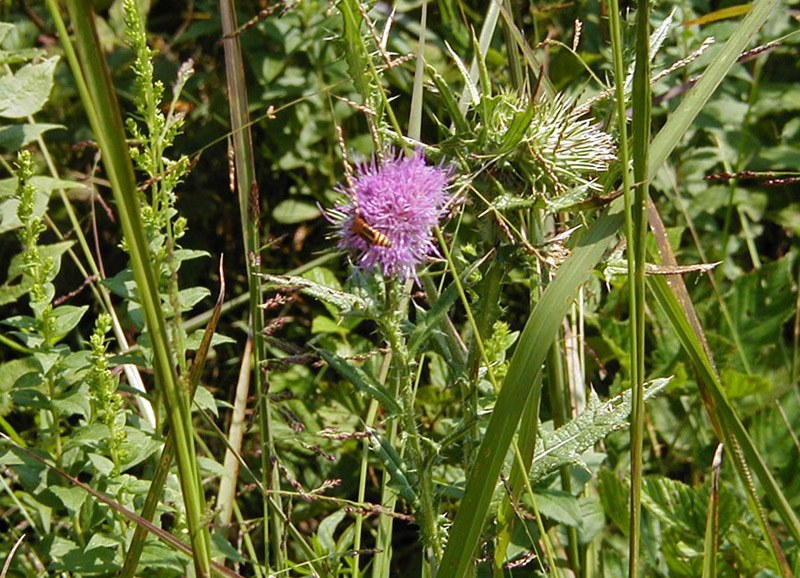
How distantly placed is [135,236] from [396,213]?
0.26 meters

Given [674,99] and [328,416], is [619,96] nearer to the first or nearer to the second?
[328,416]

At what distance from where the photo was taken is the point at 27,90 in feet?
5.38

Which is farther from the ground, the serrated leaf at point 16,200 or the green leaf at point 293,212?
the serrated leaf at point 16,200

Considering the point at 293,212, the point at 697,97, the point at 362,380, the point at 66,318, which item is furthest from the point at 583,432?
the point at 293,212

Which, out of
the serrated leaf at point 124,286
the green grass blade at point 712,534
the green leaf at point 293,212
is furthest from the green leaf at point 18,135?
the green grass blade at point 712,534

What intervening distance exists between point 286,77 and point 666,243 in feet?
4.33

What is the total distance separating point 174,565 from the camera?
1.20 m

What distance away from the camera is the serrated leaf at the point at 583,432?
1.09 m

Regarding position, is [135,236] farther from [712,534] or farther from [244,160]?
[712,534]

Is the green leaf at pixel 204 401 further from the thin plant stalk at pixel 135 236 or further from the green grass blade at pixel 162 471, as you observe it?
the thin plant stalk at pixel 135 236

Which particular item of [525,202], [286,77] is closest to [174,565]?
[525,202]

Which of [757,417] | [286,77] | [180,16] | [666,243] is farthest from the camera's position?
[180,16]

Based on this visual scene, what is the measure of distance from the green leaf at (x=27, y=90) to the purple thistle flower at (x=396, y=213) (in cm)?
93

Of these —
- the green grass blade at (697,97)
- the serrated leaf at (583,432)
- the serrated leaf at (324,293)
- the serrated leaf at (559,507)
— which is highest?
the green grass blade at (697,97)
